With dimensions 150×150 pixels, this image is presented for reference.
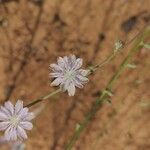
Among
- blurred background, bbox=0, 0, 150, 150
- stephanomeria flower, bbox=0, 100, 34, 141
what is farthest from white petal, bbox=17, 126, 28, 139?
blurred background, bbox=0, 0, 150, 150

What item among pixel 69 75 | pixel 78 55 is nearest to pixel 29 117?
pixel 69 75

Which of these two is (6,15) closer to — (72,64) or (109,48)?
(109,48)

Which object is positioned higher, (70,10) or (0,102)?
(70,10)

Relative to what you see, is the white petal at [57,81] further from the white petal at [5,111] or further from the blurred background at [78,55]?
the blurred background at [78,55]

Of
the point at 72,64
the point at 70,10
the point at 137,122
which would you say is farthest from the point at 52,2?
the point at 72,64

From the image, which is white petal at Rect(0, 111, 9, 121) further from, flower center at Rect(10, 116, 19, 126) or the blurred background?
the blurred background

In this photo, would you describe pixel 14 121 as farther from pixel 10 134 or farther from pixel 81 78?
pixel 81 78
